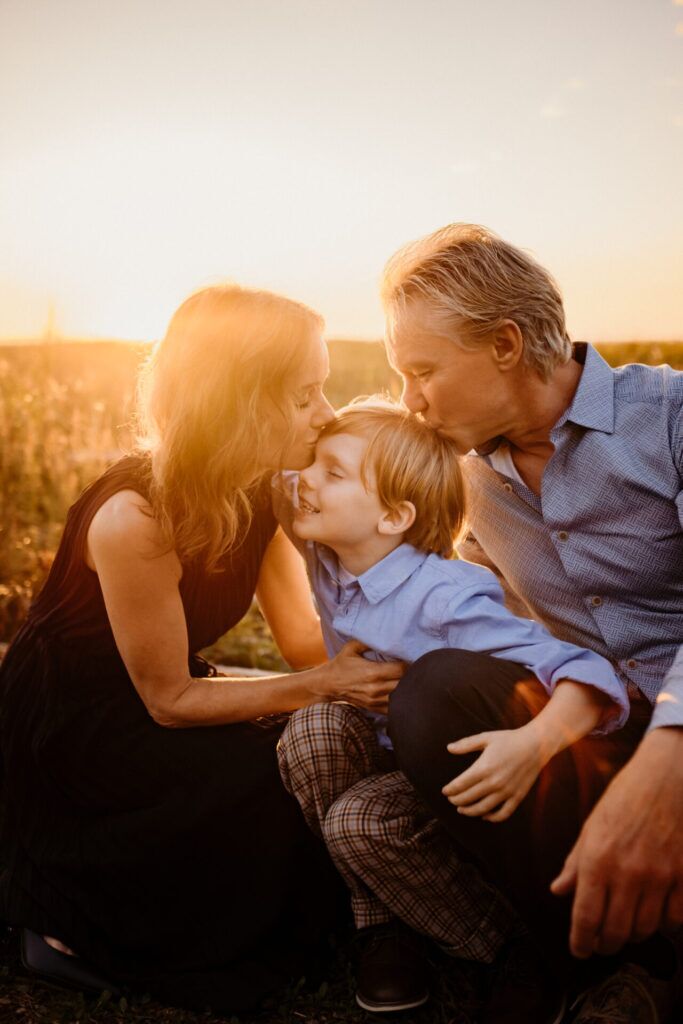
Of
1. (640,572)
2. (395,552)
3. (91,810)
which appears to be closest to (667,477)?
(640,572)

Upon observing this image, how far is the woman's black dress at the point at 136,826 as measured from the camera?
7.68 feet

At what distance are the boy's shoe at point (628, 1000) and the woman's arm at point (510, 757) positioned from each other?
0.48m

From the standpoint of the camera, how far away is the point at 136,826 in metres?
2.37

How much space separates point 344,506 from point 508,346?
2.11 ft

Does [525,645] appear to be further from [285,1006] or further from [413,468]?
[285,1006]

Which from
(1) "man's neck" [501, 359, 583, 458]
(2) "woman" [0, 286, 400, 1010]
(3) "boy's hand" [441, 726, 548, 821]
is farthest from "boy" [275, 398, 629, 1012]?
(1) "man's neck" [501, 359, 583, 458]

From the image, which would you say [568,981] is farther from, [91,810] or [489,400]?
[489,400]

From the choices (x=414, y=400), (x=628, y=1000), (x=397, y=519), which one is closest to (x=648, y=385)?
(x=414, y=400)

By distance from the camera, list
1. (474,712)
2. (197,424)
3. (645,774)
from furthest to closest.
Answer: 1. (197,424)
2. (474,712)
3. (645,774)

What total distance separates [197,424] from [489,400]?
784 millimetres

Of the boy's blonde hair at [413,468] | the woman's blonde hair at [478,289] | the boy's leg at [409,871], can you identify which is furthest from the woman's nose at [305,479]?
the boy's leg at [409,871]

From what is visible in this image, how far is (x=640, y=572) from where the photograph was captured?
239 centimetres

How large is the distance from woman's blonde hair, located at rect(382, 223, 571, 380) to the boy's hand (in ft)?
3.49

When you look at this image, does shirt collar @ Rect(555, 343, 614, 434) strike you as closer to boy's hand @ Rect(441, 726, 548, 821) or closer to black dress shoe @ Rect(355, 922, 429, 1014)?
boy's hand @ Rect(441, 726, 548, 821)
